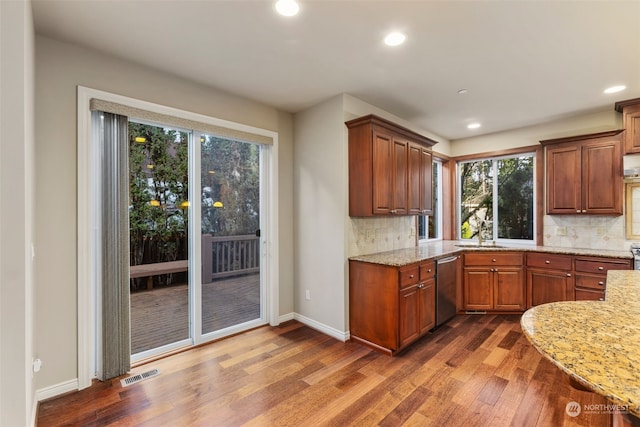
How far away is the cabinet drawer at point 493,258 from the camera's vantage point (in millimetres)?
3906

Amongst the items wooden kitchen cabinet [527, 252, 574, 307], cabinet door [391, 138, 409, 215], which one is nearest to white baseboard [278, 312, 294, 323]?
cabinet door [391, 138, 409, 215]

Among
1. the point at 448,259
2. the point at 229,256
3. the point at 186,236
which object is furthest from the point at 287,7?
the point at 448,259

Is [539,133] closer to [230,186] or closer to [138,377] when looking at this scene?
[230,186]

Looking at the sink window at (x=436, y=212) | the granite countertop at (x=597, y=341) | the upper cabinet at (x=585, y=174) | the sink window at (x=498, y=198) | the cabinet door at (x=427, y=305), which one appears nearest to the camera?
the granite countertop at (x=597, y=341)

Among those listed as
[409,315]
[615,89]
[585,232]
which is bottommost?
[409,315]

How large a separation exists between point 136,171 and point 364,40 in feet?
7.59

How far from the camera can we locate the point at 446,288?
3646 millimetres

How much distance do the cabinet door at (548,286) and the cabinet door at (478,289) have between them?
48 centimetres

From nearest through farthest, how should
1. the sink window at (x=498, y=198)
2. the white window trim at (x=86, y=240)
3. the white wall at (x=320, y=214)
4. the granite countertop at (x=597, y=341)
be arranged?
the granite countertop at (x=597, y=341) < the white window trim at (x=86, y=240) < the white wall at (x=320, y=214) < the sink window at (x=498, y=198)

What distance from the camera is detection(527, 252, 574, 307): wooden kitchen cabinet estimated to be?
3551 millimetres

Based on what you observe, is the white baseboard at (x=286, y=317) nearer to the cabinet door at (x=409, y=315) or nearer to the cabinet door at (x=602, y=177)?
the cabinet door at (x=409, y=315)

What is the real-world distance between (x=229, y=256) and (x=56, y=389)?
67.4 inches

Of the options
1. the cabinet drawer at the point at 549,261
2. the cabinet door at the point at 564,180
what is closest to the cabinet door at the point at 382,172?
the cabinet drawer at the point at 549,261

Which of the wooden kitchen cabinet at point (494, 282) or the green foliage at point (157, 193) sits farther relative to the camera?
the wooden kitchen cabinet at point (494, 282)
